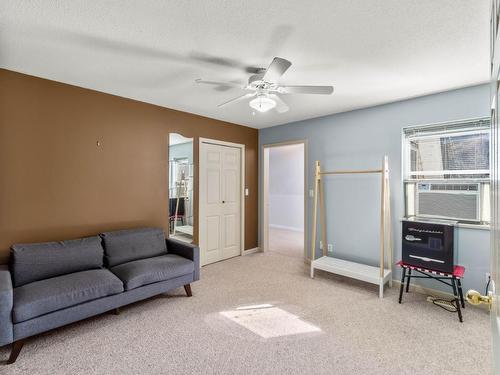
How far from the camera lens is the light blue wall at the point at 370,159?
9.43 feet

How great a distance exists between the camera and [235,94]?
3195 mm

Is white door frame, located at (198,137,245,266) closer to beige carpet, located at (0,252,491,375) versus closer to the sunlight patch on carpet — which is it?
beige carpet, located at (0,252,491,375)

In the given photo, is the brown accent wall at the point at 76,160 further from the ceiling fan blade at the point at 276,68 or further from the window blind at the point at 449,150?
the window blind at the point at 449,150

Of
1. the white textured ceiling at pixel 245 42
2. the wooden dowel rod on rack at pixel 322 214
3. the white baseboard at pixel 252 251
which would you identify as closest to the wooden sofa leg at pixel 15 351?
the white textured ceiling at pixel 245 42

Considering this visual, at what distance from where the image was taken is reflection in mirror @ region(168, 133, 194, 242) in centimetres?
398

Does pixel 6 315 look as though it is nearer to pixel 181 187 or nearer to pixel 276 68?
pixel 181 187

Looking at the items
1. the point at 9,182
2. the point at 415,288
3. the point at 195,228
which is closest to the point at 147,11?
the point at 9,182

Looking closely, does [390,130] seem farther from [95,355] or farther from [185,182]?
[95,355]

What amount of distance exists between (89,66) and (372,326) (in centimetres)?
367

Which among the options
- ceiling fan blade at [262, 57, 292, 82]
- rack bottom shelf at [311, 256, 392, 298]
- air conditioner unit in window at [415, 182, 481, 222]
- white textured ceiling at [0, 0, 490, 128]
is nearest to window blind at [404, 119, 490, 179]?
air conditioner unit in window at [415, 182, 481, 222]

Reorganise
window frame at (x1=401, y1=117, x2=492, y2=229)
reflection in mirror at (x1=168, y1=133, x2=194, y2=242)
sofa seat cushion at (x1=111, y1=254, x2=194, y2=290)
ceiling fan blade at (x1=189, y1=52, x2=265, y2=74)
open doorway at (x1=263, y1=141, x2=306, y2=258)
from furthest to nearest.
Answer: open doorway at (x1=263, y1=141, x2=306, y2=258) → reflection in mirror at (x1=168, y1=133, x2=194, y2=242) → window frame at (x1=401, y1=117, x2=492, y2=229) → sofa seat cushion at (x1=111, y1=254, x2=194, y2=290) → ceiling fan blade at (x1=189, y1=52, x2=265, y2=74)

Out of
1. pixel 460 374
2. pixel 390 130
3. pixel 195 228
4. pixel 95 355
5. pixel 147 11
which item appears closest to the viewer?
pixel 147 11

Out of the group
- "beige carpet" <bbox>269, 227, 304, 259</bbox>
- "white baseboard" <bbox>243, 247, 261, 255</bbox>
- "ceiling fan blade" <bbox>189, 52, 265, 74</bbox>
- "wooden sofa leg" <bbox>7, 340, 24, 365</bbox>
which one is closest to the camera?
"wooden sofa leg" <bbox>7, 340, 24, 365</bbox>

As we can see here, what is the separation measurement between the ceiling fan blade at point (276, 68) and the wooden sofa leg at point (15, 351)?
2846mm
